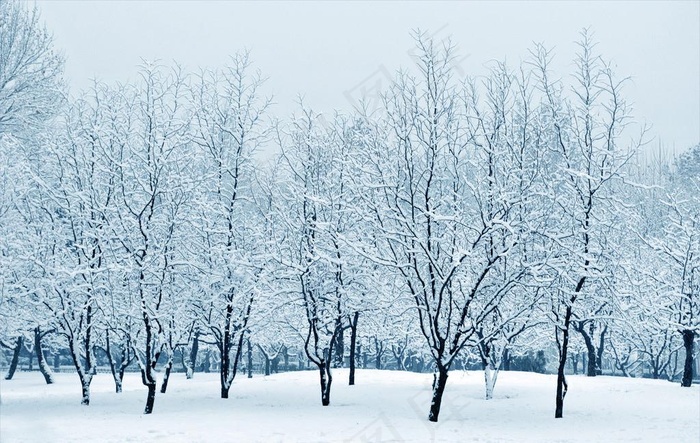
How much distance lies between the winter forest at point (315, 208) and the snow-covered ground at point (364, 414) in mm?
844

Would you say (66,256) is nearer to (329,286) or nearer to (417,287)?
(329,286)

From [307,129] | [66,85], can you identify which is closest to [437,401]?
[307,129]

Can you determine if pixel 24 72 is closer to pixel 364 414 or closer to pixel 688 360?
pixel 364 414

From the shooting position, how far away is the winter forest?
13961 mm

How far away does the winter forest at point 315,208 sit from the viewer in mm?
13961

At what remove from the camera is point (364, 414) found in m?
14.8

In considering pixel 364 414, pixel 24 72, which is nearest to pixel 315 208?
pixel 364 414

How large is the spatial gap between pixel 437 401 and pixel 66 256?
11.8m

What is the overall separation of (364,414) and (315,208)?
5407 mm

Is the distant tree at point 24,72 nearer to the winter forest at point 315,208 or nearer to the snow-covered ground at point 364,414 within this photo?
the winter forest at point 315,208

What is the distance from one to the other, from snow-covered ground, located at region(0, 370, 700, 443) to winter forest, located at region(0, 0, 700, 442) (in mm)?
844

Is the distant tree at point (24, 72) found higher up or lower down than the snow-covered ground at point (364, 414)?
higher up

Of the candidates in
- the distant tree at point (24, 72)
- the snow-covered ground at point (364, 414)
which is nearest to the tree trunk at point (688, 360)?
the snow-covered ground at point (364, 414)

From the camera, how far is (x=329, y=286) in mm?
17281
